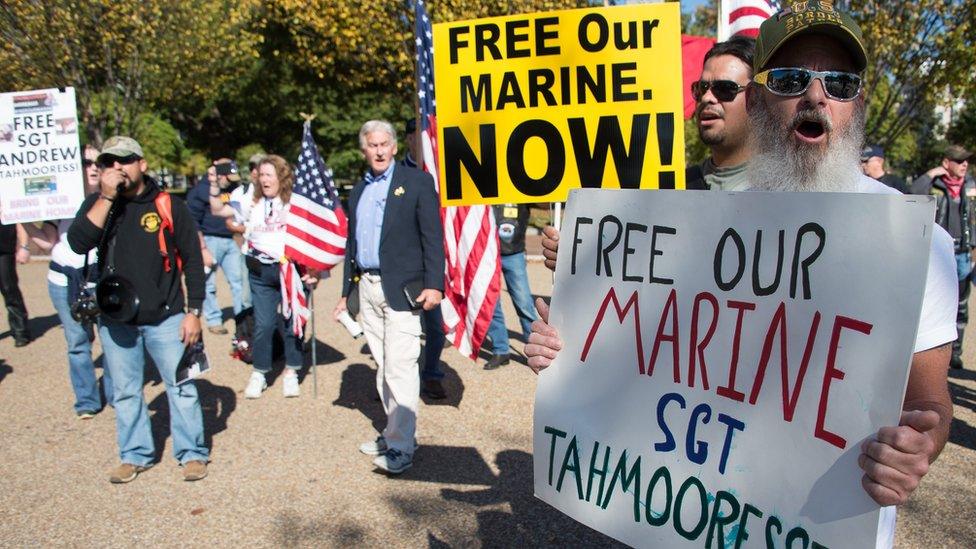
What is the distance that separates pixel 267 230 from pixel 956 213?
6.20 m

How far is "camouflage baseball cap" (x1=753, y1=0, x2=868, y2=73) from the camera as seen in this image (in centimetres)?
164

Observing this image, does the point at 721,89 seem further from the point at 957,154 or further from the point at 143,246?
the point at 957,154

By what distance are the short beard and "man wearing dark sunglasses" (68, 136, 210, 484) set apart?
3721mm

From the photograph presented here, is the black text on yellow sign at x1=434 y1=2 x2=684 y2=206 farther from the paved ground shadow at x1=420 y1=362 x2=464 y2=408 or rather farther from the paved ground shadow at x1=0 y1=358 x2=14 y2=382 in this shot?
the paved ground shadow at x1=0 y1=358 x2=14 y2=382

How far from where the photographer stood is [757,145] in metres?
1.76

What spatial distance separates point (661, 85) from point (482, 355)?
5.07 m

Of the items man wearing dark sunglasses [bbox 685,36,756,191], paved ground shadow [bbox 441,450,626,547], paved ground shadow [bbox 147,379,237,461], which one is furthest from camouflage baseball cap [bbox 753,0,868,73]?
paved ground shadow [bbox 147,379,237,461]

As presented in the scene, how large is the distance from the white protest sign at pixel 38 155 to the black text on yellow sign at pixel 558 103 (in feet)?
15.4

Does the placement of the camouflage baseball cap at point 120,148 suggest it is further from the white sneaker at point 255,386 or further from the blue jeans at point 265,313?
the white sneaker at point 255,386

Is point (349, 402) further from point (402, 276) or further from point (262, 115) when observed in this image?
point (262, 115)

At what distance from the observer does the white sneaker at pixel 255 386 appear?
6.27 metres

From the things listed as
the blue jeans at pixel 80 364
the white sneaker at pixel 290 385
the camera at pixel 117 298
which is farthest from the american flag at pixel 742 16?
the blue jeans at pixel 80 364

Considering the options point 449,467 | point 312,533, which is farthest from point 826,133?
point 449,467

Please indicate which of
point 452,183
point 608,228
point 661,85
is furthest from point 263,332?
point 608,228
